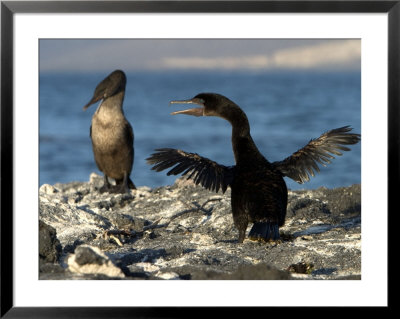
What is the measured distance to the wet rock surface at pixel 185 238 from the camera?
5332 millimetres

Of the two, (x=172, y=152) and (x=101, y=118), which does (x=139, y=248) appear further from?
(x=101, y=118)

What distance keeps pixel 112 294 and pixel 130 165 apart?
4607 millimetres

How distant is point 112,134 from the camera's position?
31.1 feet

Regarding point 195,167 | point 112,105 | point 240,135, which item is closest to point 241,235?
point 195,167

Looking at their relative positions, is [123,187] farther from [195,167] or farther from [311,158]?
[311,158]

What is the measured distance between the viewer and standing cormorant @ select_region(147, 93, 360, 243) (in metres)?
6.21

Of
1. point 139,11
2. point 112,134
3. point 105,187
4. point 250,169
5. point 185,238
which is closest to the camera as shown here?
point 139,11

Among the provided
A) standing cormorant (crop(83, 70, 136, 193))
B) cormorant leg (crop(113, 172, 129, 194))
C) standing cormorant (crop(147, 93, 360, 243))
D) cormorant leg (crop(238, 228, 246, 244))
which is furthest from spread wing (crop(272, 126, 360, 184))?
standing cormorant (crop(83, 70, 136, 193))

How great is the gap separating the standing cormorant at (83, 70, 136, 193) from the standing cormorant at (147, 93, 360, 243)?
2.96 metres

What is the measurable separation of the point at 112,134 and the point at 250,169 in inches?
134

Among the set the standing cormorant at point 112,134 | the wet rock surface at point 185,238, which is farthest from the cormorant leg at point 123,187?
the wet rock surface at point 185,238

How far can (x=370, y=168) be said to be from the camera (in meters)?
5.42

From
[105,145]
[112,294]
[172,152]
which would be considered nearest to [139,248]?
[172,152]

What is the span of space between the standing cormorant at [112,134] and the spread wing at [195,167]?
319cm
